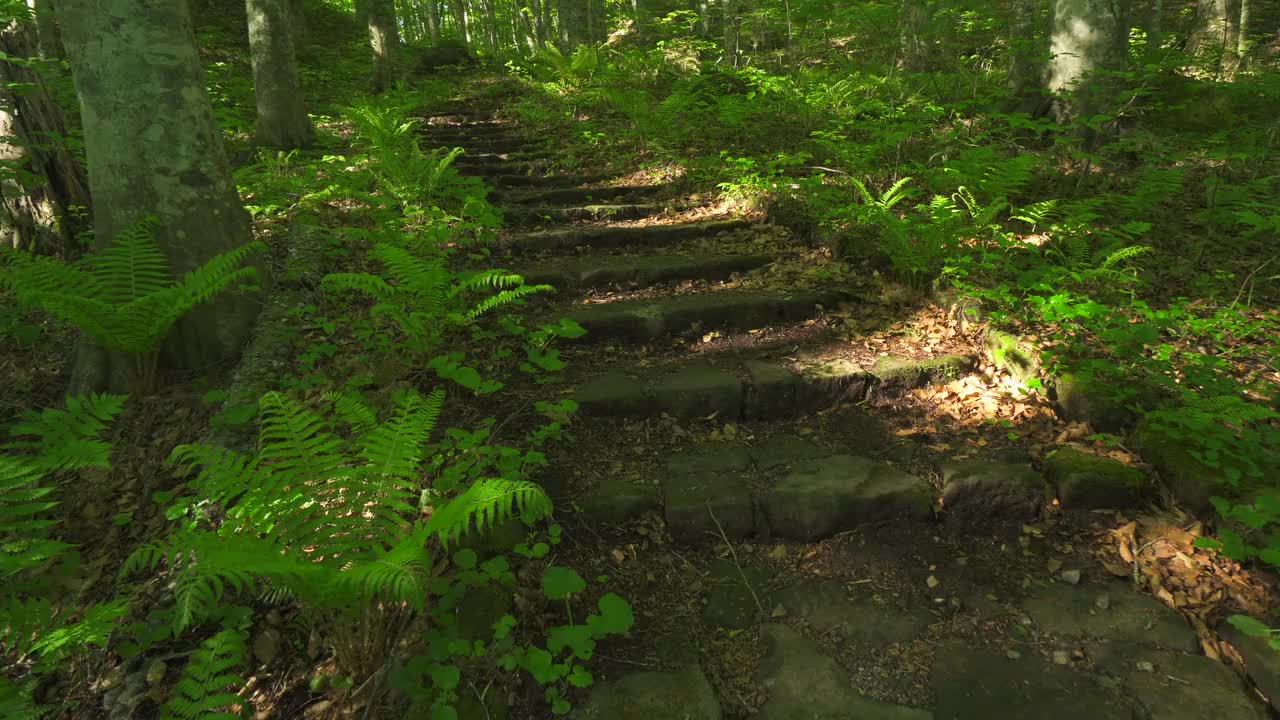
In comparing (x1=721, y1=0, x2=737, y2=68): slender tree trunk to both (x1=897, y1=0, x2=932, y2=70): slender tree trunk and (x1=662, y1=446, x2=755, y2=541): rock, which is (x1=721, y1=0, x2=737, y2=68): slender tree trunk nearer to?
(x1=897, y1=0, x2=932, y2=70): slender tree trunk

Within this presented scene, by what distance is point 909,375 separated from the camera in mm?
3359

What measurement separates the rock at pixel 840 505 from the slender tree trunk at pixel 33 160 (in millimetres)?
5191

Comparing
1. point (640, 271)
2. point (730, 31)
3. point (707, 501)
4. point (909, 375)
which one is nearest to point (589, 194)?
point (640, 271)

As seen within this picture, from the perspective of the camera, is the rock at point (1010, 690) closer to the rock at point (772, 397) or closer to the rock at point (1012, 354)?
the rock at point (772, 397)

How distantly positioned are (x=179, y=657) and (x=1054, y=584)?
318 centimetres

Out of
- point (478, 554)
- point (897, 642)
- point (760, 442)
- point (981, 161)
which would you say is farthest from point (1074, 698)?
point (981, 161)

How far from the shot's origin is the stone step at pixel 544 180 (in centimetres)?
669

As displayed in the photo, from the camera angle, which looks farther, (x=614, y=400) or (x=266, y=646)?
(x=614, y=400)

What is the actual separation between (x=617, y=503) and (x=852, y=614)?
103cm

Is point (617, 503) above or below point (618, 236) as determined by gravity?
below

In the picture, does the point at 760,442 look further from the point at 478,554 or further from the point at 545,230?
the point at 545,230

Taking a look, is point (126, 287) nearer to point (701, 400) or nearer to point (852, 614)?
point (701, 400)

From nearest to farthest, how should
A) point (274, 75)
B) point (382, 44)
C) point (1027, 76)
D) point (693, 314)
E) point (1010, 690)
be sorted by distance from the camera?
point (1010, 690) < point (693, 314) < point (1027, 76) < point (274, 75) < point (382, 44)

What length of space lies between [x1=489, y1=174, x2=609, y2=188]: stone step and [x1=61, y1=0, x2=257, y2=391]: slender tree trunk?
136 inches
